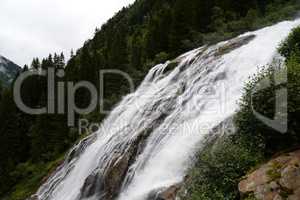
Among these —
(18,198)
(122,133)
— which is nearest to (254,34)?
(122,133)

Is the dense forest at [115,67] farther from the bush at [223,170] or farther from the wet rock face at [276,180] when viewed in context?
the wet rock face at [276,180]

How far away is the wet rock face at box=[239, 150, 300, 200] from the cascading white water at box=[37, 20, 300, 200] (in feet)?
13.5

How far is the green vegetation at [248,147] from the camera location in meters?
13.8

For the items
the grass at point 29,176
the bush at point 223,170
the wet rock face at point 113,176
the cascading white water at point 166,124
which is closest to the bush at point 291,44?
the cascading white water at point 166,124

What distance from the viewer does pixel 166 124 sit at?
864 inches

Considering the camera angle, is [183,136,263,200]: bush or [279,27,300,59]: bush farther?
[279,27,300,59]: bush

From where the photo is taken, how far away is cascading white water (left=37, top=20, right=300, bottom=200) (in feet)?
62.3

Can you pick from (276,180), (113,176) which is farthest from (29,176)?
(276,180)

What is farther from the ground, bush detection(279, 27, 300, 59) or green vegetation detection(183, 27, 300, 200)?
bush detection(279, 27, 300, 59)

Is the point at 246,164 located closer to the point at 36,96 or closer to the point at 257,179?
the point at 257,179

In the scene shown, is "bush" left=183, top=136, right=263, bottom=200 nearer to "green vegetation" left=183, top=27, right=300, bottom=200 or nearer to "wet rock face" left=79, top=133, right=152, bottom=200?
"green vegetation" left=183, top=27, right=300, bottom=200

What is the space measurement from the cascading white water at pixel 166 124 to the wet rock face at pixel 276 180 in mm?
4113

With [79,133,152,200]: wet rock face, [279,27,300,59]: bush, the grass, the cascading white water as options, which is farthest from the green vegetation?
the grass

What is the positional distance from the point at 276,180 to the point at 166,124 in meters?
9.84
